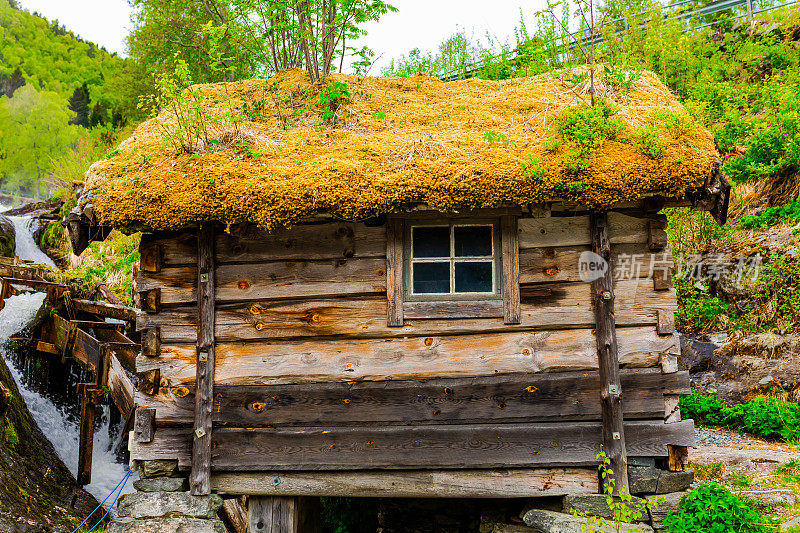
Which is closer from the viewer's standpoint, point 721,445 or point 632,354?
point 632,354

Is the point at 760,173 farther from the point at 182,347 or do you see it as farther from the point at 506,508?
the point at 182,347

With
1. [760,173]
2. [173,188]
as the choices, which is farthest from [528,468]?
[760,173]

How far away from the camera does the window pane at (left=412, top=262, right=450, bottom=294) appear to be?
5234mm

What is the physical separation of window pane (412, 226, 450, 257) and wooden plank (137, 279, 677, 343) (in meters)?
0.58

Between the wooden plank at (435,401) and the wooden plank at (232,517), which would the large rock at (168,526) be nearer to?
the wooden plank at (232,517)

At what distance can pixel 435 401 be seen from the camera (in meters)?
5.13

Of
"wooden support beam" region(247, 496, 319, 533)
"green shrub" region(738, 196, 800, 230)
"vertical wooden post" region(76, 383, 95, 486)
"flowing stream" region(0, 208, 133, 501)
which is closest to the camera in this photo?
"wooden support beam" region(247, 496, 319, 533)

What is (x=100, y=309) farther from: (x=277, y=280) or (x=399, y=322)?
(x=399, y=322)

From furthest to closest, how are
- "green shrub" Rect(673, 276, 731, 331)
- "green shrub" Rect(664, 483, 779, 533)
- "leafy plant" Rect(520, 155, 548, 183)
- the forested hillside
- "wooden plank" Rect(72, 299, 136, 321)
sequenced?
the forested hillside, "wooden plank" Rect(72, 299, 136, 321), "green shrub" Rect(673, 276, 731, 331), "green shrub" Rect(664, 483, 779, 533), "leafy plant" Rect(520, 155, 548, 183)

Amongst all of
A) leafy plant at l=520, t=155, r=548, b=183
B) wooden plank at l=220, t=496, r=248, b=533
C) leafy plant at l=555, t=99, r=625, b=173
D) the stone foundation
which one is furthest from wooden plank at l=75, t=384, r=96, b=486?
leafy plant at l=555, t=99, r=625, b=173

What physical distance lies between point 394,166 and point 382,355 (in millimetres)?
1679

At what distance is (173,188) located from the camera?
16.2 feet

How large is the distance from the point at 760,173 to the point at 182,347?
37.2 feet

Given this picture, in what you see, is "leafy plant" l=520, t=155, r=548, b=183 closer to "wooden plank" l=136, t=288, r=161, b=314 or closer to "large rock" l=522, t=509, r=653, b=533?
"large rock" l=522, t=509, r=653, b=533
